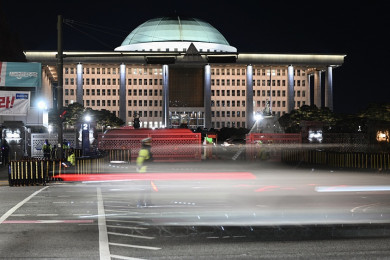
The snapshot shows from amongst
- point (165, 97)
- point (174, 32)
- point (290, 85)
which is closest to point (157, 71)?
point (174, 32)

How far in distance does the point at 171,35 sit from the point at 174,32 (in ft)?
6.70

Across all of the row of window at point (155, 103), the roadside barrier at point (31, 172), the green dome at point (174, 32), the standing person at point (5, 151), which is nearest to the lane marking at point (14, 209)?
the roadside barrier at point (31, 172)

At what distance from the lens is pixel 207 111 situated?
516 ft

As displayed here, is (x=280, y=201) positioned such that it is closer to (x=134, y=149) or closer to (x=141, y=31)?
(x=134, y=149)

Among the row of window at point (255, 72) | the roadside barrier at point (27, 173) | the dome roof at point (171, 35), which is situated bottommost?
the roadside barrier at point (27, 173)

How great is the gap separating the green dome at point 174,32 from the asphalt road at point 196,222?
5923 inches

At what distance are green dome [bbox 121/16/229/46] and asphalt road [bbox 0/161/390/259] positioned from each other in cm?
15044

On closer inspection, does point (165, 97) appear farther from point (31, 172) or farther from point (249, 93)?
point (31, 172)

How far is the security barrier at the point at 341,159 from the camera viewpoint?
32906 millimetres

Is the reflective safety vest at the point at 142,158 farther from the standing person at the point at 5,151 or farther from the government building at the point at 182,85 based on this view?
the government building at the point at 182,85

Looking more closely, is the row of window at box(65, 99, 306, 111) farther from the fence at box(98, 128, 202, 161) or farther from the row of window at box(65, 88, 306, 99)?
the fence at box(98, 128, 202, 161)

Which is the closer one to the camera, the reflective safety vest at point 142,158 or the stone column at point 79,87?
the reflective safety vest at point 142,158

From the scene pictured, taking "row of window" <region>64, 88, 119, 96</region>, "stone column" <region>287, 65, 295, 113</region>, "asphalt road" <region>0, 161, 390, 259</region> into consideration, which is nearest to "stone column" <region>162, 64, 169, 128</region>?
"row of window" <region>64, 88, 119, 96</region>

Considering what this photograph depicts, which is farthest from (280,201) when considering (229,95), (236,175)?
(229,95)
